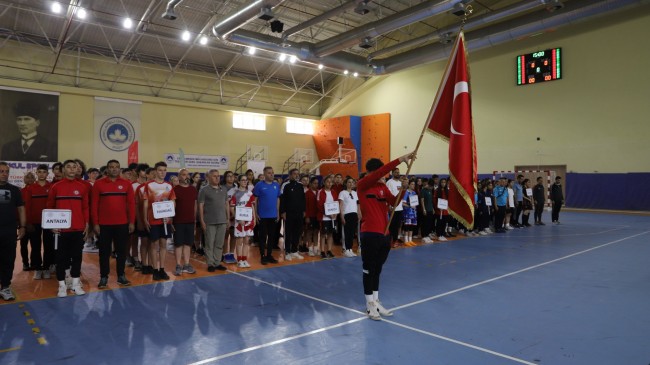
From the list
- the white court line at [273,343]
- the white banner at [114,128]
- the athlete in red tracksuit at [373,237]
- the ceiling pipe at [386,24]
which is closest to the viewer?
the white court line at [273,343]

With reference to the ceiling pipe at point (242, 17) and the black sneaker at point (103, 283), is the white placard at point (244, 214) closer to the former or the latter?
the black sneaker at point (103, 283)

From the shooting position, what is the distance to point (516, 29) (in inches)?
658

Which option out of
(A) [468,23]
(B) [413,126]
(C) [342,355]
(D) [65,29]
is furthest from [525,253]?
(D) [65,29]

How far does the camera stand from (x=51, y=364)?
3443 mm

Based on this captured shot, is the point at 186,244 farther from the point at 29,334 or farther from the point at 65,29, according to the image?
the point at 65,29

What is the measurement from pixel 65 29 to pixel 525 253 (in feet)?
61.7

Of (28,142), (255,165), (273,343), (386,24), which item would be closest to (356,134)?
(255,165)

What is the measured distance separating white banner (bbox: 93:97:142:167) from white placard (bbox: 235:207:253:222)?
1713cm

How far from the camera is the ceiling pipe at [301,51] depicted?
16312mm

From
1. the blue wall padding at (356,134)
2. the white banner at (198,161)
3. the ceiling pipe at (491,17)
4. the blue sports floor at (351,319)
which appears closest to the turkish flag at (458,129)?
the blue sports floor at (351,319)

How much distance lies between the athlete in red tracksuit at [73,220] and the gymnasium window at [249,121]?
20.8 m

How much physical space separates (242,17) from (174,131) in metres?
12.4

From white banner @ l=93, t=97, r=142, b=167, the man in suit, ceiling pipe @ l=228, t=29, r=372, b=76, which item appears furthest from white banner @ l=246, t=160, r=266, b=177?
the man in suit

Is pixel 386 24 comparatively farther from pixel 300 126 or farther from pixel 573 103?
pixel 300 126
